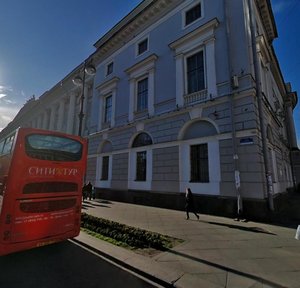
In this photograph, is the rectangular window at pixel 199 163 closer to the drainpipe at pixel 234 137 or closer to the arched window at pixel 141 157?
the drainpipe at pixel 234 137

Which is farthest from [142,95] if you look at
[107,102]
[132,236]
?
[132,236]

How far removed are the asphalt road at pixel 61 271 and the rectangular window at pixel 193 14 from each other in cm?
1465

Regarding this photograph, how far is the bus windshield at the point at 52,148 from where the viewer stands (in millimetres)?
5457

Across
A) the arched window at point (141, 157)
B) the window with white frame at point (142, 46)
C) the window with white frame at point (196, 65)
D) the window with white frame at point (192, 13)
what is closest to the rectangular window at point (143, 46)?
the window with white frame at point (142, 46)

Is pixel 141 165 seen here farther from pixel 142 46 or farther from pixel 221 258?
pixel 221 258

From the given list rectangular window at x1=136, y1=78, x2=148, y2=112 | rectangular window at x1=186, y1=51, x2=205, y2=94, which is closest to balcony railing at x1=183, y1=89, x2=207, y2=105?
rectangular window at x1=186, y1=51, x2=205, y2=94

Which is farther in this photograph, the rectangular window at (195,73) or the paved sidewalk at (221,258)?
the rectangular window at (195,73)

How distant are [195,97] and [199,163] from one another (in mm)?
4009

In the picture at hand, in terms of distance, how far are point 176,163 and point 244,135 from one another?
431 centimetres

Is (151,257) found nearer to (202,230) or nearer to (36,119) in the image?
(202,230)

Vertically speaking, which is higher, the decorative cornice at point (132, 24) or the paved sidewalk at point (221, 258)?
the decorative cornice at point (132, 24)

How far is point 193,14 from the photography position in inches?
550

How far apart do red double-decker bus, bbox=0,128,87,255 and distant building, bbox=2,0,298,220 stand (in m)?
7.33

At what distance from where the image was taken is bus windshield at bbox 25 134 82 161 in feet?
17.9
